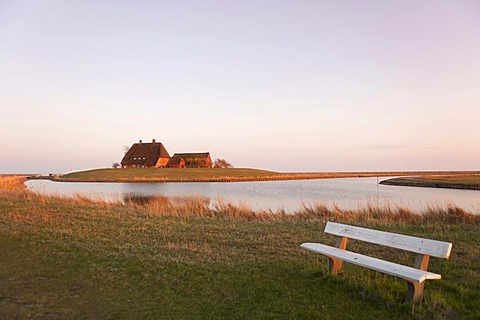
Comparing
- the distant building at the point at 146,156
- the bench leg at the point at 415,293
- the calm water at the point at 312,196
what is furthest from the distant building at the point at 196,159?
the bench leg at the point at 415,293

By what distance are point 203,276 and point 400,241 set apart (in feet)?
10.3

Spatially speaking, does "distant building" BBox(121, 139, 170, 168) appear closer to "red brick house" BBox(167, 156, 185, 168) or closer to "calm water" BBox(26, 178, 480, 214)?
"red brick house" BBox(167, 156, 185, 168)

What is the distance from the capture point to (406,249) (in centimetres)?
500

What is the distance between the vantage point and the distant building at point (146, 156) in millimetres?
74562

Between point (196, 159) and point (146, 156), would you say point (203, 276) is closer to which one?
point (146, 156)

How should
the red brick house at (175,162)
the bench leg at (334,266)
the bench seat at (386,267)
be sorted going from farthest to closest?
the red brick house at (175,162)
the bench leg at (334,266)
the bench seat at (386,267)

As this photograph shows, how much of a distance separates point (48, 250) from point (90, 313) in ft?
12.5

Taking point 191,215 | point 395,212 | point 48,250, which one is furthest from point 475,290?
point 191,215

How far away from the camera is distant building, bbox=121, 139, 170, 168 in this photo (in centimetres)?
7456

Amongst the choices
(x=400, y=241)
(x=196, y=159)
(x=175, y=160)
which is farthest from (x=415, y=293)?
(x=196, y=159)

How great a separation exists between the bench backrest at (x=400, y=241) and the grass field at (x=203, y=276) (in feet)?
2.08

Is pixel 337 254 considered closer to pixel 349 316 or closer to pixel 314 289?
pixel 314 289

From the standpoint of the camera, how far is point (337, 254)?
219 inches

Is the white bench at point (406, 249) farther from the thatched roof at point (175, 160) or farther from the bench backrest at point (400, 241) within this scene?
the thatched roof at point (175, 160)
